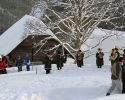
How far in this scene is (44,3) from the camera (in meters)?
37.7

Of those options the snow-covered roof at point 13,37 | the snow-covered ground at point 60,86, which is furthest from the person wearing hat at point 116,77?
the snow-covered roof at point 13,37

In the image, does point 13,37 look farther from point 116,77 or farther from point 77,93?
point 116,77

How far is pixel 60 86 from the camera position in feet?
76.2

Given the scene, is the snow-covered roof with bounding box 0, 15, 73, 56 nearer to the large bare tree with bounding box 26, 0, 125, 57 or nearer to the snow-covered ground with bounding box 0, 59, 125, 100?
the large bare tree with bounding box 26, 0, 125, 57

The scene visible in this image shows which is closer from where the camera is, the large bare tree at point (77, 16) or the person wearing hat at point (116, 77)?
the person wearing hat at point (116, 77)

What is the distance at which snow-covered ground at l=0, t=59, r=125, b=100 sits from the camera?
71.1 ft

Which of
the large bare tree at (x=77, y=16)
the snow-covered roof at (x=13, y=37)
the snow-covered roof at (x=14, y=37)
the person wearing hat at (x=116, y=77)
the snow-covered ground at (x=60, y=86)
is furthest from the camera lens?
the snow-covered roof at (x=13, y=37)

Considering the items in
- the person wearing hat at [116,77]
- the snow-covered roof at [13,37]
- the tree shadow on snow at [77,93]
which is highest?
the snow-covered roof at [13,37]

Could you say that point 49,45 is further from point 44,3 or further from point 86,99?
point 86,99

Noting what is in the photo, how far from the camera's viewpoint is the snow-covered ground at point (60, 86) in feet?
71.1

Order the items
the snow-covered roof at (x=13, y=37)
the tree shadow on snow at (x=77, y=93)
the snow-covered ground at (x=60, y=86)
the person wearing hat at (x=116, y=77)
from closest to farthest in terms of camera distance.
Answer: the person wearing hat at (x=116, y=77), the tree shadow on snow at (x=77, y=93), the snow-covered ground at (x=60, y=86), the snow-covered roof at (x=13, y=37)

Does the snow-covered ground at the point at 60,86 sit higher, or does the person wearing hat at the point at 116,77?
the person wearing hat at the point at 116,77

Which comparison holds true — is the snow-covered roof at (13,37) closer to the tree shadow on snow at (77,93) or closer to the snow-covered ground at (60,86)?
the snow-covered ground at (60,86)

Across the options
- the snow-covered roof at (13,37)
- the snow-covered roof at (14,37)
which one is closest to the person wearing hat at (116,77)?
the snow-covered roof at (14,37)
